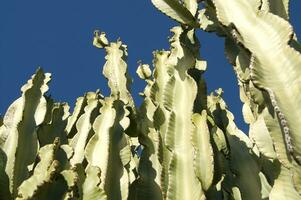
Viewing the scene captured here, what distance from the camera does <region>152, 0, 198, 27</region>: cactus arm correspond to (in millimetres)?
2412

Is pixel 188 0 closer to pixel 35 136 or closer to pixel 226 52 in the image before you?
pixel 226 52

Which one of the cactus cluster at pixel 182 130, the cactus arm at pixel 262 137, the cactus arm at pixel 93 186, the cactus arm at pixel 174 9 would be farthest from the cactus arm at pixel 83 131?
the cactus arm at pixel 262 137

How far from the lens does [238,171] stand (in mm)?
2287

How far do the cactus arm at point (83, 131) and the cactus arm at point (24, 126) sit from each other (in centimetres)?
20

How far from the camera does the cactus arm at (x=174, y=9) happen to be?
2.41 metres

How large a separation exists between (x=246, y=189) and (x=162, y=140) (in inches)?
15.6

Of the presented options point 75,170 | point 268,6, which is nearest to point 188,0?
point 268,6

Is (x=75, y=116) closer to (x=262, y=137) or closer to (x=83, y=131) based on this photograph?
(x=83, y=131)

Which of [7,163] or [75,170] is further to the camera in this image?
[7,163]

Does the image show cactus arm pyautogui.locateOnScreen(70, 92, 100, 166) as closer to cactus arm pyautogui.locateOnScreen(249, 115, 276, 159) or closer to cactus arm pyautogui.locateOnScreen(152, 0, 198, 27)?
cactus arm pyautogui.locateOnScreen(152, 0, 198, 27)

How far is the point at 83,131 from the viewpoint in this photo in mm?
2590

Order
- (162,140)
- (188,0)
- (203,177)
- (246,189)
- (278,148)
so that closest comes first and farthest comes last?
(278,148), (203,177), (246,189), (162,140), (188,0)

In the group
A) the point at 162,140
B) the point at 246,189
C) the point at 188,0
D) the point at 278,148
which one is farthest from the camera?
the point at 188,0

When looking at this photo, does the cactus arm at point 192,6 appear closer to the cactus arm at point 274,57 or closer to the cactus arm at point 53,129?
the cactus arm at point 274,57
